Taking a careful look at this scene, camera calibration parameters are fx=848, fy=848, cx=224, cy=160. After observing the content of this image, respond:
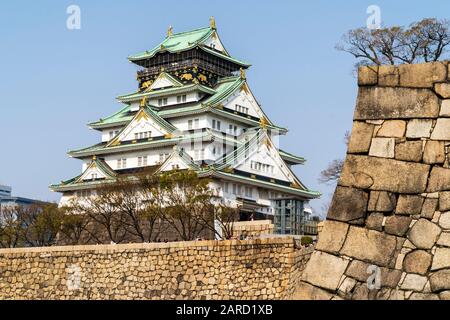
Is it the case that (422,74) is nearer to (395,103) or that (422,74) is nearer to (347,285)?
(395,103)

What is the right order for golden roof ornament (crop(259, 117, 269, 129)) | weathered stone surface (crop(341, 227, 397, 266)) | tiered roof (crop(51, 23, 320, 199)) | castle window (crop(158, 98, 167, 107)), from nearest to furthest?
1. weathered stone surface (crop(341, 227, 397, 266))
2. tiered roof (crop(51, 23, 320, 199))
3. golden roof ornament (crop(259, 117, 269, 129))
4. castle window (crop(158, 98, 167, 107))

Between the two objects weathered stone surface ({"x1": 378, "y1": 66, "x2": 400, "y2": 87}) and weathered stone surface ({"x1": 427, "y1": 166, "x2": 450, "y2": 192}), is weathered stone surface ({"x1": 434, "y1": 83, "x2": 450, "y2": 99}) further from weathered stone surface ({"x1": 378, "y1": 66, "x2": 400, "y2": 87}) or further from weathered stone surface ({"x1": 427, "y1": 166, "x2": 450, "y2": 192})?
weathered stone surface ({"x1": 427, "y1": 166, "x2": 450, "y2": 192})

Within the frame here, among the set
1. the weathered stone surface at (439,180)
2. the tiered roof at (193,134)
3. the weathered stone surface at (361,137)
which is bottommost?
the weathered stone surface at (439,180)

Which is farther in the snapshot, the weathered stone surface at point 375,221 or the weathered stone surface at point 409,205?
the weathered stone surface at point 375,221

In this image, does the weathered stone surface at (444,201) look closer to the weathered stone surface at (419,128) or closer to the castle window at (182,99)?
the weathered stone surface at (419,128)

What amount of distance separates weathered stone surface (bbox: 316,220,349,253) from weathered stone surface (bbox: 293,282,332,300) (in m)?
0.42

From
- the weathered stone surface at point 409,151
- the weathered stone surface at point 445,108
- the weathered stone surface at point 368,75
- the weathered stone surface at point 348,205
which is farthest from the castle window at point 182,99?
the weathered stone surface at point 445,108

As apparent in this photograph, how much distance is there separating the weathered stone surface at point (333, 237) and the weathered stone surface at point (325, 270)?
0.08m

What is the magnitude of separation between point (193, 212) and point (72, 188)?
17110 mm

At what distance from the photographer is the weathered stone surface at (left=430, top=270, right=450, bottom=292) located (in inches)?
333

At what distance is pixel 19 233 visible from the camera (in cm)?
4684

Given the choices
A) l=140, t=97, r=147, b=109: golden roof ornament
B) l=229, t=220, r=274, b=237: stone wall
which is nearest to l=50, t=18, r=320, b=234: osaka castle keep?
l=140, t=97, r=147, b=109: golden roof ornament

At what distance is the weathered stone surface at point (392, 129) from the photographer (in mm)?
8883

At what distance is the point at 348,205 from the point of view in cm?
895
